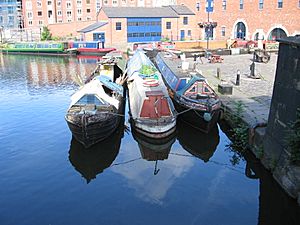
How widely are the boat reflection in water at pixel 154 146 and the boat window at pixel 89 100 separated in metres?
2.64

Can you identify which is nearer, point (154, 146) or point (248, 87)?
point (154, 146)

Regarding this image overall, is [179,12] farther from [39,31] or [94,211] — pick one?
[94,211]

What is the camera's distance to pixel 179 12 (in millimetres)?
65000

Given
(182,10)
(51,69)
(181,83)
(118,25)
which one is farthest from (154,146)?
(182,10)

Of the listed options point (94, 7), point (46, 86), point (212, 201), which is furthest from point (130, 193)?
point (94, 7)

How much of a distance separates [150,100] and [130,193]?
20.2ft

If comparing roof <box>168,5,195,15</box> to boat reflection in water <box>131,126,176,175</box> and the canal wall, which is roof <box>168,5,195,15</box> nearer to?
the canal wall

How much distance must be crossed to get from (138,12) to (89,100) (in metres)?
49.4

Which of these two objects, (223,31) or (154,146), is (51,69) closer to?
(154,146)

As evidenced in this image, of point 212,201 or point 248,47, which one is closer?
point 212,201

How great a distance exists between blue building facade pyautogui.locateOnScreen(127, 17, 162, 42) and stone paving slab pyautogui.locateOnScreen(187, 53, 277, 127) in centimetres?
2600

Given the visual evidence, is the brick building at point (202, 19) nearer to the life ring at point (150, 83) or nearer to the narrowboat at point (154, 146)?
the life ring at point (150, 83)

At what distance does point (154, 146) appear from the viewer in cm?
1672

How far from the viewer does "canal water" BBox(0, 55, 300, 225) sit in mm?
10922
